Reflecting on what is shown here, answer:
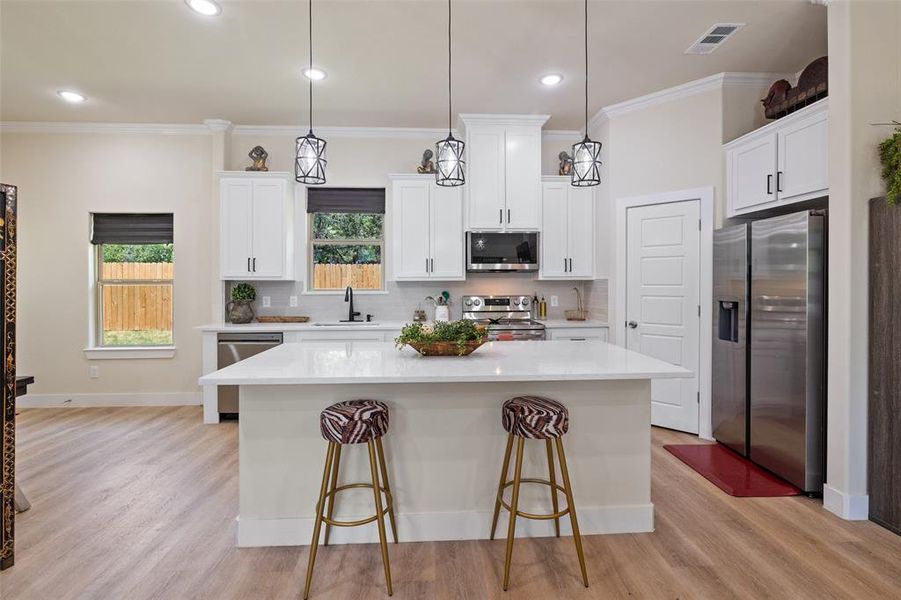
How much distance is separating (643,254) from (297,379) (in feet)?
11.1

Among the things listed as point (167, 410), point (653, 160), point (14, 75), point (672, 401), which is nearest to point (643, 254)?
point (653, 160)

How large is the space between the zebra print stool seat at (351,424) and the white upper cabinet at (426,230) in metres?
2.84

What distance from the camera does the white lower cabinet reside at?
4.49m

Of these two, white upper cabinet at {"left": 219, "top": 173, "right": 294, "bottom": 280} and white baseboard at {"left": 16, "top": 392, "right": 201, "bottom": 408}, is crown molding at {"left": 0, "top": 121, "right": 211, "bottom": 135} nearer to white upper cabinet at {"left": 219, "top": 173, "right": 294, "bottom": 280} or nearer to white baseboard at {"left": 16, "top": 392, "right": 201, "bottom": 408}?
white upper cabinet at {"left": 219, "top": 173, "right": 294, "bottom": 280}

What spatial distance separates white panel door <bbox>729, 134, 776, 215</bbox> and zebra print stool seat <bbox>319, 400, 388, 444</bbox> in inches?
124

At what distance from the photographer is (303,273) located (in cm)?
500

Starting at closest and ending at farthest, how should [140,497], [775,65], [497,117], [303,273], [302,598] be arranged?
[302,598], [140,497], [775,65], [497,117], [303,273]

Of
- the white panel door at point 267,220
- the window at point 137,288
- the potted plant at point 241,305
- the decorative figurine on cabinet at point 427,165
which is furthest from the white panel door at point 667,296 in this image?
the window at point 137,288

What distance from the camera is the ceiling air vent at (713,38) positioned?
312 centimetres

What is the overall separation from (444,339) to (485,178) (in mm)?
2633

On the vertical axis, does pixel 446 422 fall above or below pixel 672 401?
above

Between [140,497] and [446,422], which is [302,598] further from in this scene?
[140,497]

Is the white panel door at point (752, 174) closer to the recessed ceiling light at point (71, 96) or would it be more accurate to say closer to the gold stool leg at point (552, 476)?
the gold stool leg at point (552, 476)

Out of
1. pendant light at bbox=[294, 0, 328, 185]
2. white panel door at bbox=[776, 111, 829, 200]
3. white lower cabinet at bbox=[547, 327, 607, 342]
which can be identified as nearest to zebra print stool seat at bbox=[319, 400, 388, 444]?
pendant light at bbox=[294, 0, 328, 185]
